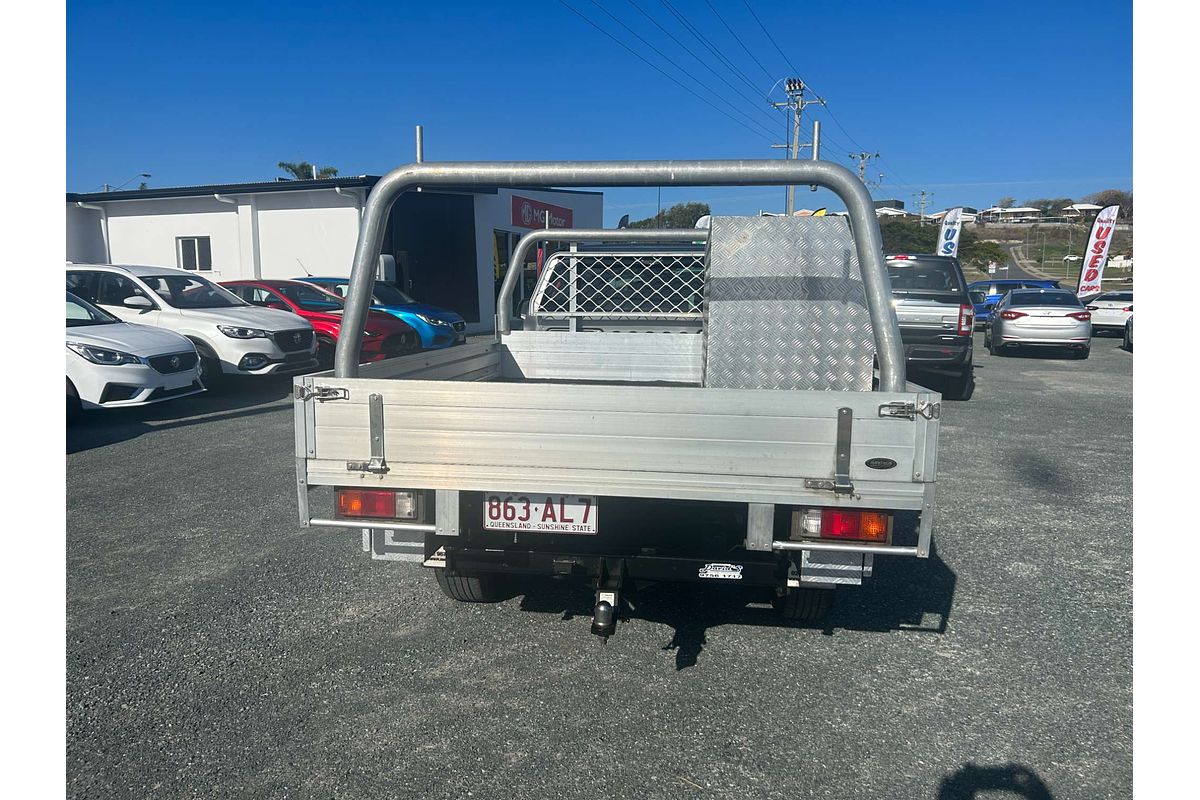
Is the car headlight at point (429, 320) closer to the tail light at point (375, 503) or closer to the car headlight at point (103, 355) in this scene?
the car headlight at point (103, 355)

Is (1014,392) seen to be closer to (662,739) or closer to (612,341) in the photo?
(612,341)

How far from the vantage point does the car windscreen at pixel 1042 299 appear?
1694 centimetres

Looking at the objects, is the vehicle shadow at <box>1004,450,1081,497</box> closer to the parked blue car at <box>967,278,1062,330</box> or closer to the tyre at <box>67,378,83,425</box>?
the tyre at <box>67,378,83,425</box>

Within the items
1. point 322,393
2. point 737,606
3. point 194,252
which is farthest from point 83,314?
point 194,252

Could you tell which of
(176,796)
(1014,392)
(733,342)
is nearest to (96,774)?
(176,796)

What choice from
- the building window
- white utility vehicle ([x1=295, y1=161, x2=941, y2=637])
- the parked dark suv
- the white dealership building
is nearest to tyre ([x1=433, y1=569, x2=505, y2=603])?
white utility vehicle ([x1=295, y1=161, x2=941, y2=637])

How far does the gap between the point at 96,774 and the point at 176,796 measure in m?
0.36

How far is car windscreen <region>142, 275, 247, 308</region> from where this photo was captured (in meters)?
11.5

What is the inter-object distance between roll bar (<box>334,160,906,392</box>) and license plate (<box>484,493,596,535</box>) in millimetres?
1193

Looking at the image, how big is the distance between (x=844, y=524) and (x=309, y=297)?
1293 centimetres

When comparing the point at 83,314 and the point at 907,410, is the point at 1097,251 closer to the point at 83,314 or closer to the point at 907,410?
the point at 83,314

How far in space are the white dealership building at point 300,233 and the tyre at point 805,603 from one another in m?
17.4

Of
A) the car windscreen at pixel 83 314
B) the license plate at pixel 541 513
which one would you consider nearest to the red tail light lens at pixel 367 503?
the license plate at pixel 541 513

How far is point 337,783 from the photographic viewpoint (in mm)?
2814
